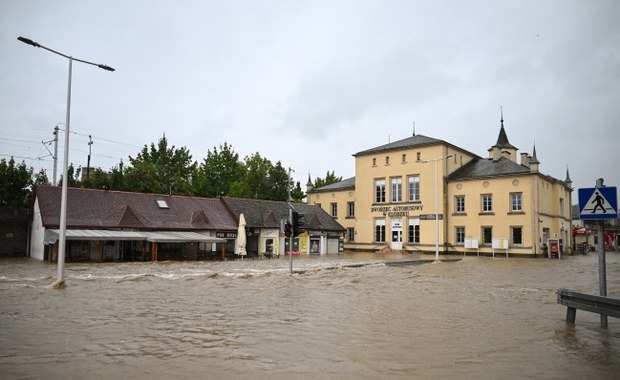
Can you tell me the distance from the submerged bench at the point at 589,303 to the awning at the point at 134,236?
27634 mm

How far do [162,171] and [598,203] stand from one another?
57.1 m

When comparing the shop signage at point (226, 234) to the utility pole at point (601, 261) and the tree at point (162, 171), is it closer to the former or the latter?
the tree at point (162, 171)

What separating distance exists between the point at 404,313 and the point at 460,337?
3043 mm

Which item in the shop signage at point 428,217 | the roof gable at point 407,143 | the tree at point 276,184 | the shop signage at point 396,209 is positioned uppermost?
the roof gable at point 407,143

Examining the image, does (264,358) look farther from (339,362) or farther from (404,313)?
(404,313)

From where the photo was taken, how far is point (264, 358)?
7422 mm

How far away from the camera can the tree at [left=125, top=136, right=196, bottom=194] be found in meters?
53.8

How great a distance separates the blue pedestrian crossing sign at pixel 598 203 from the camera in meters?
9.68

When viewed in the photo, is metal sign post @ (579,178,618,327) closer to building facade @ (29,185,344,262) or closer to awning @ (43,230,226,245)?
building facade @ (29,185,344,262)

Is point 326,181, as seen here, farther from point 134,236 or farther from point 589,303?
point 589,303

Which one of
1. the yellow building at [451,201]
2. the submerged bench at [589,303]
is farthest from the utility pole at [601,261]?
the yellow building at [451,201]

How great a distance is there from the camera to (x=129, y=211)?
120ft

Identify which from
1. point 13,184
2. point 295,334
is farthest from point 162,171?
point 295,334

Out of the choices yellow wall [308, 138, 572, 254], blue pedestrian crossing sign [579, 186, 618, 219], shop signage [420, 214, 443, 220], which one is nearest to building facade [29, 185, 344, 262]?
yellow wall [308, 138, 572, 254]
